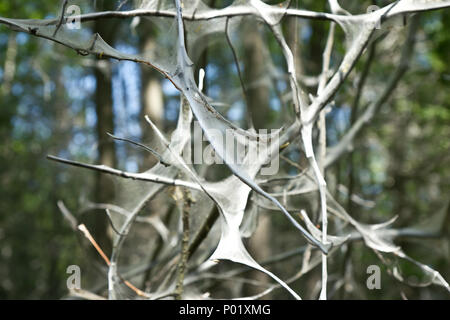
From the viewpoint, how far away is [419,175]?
559 centimetres

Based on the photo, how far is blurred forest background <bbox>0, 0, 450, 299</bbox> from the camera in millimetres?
3895

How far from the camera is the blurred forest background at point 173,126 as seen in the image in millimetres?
3895

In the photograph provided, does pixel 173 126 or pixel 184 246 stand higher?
pixel 173 126

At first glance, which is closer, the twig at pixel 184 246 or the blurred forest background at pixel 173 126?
the twig at pixel 184 246

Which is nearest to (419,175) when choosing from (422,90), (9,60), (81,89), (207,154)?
(422,90)

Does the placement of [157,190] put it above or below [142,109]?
below

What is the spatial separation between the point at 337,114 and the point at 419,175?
145 centimetres

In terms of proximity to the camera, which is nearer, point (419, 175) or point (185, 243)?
point (185, 243)

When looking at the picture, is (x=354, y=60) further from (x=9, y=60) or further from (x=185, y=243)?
(x=9, y=60)

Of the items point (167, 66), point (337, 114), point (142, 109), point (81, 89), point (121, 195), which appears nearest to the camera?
point (167, 66)

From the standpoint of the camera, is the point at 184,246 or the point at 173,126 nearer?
the point at 184,246

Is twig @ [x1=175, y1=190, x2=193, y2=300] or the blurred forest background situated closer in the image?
twig @ [x1=175, y1=190, x2=193, y2=300]

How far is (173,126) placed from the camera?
7.62 m
